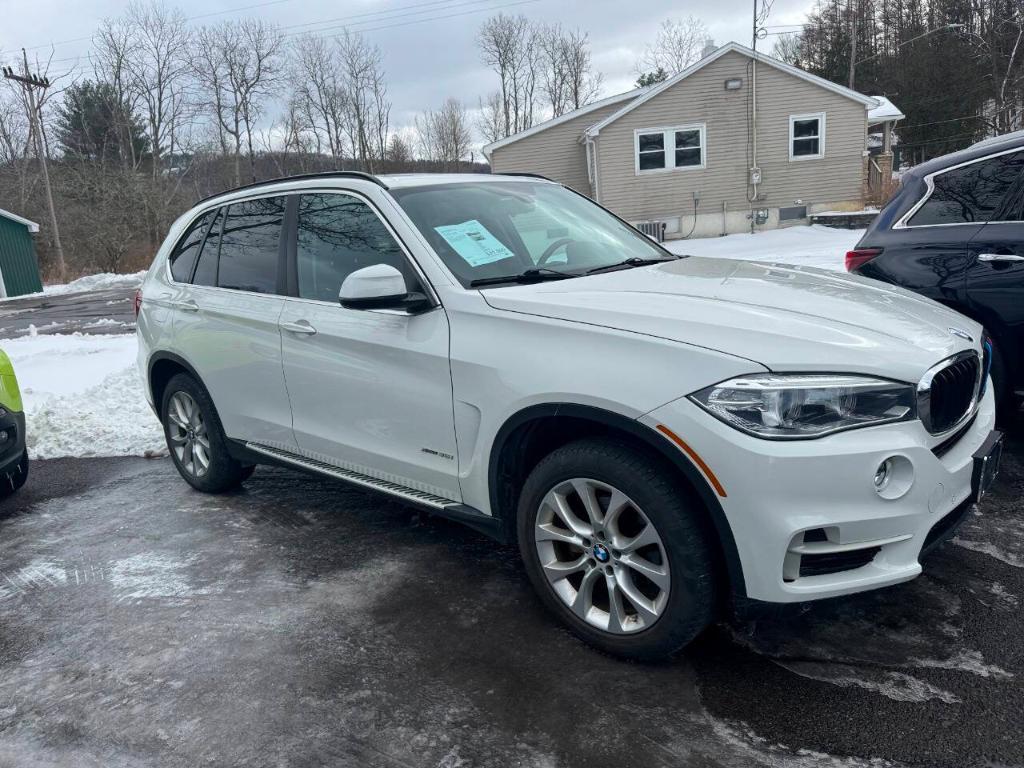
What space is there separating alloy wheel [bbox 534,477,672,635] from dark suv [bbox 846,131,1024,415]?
9.04 feet

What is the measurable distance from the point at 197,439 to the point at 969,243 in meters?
4.74

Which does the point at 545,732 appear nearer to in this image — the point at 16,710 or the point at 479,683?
the point at 479,683

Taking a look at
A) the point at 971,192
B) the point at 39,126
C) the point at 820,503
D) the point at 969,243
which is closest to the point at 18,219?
the point at 39,126

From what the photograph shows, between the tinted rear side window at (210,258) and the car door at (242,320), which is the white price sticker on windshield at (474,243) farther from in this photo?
the tinted rear side window at (210,258)

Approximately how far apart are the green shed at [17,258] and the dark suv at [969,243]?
3339 centimetres

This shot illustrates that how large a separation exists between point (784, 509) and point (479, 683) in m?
1.26

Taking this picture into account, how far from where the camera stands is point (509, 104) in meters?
61.8

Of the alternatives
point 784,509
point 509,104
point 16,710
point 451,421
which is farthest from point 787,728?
point 509,104

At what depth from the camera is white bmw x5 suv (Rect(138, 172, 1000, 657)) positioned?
2514mm

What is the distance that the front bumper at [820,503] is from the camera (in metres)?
2.45

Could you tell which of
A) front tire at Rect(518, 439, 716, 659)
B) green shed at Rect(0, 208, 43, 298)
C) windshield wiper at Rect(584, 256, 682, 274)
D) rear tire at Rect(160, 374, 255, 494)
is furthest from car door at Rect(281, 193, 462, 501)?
A: green shed at Rect(0, 208, 43, 298)

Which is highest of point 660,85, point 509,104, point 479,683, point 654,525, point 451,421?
point 509,104

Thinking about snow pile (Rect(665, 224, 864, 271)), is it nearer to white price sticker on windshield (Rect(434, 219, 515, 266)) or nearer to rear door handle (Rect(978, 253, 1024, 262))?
rear door handle (Rect(978, 253, 1024, 262))

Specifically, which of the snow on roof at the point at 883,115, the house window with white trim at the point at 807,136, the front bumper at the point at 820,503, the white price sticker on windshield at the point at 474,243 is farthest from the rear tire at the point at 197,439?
the snow on roof at the point at 883,115
